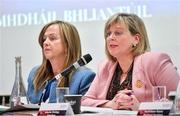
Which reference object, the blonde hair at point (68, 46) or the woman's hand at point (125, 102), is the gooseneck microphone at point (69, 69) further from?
the blonde hair at point (68, 46)

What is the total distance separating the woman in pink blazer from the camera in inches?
76.8

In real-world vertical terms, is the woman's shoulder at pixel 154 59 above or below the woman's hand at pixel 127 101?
above

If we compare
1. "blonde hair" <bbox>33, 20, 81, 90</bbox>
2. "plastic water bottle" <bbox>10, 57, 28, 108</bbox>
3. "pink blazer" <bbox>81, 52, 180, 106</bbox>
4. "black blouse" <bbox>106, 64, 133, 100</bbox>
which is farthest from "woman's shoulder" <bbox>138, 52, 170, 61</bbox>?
"plastic water bottle" <bbox>10, 57, 28, 108</bbox>

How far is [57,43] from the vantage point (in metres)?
2.40

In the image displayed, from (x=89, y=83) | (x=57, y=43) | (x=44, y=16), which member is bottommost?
(x=89, y=83)

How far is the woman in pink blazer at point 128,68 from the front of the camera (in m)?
1.95

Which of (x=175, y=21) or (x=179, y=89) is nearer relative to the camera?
(x=179, y=89)

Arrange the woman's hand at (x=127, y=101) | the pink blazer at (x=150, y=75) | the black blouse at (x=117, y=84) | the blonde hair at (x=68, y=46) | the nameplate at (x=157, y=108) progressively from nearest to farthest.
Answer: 1. the nameplate at (x=157, y=108)
2. the woman's hand at (x=127, y=101)
3. the pink blazer at (x=150, y=75)
4. the black blouse at (x=117, y=84)
5. the blonde hair at (x=68, y=46)

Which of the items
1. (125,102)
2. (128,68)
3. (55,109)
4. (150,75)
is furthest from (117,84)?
(55,109)

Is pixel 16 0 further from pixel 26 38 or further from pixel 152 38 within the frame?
pixel 152 38

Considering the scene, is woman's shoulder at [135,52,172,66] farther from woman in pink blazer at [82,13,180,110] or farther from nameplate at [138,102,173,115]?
nameplate at [138,102,173,115]

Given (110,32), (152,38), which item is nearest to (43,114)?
(110,32)

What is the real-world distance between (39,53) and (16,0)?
55 centimetres

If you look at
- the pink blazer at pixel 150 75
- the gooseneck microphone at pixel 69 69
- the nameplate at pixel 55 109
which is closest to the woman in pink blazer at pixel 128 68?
the pink blazer at pixel 150 75
